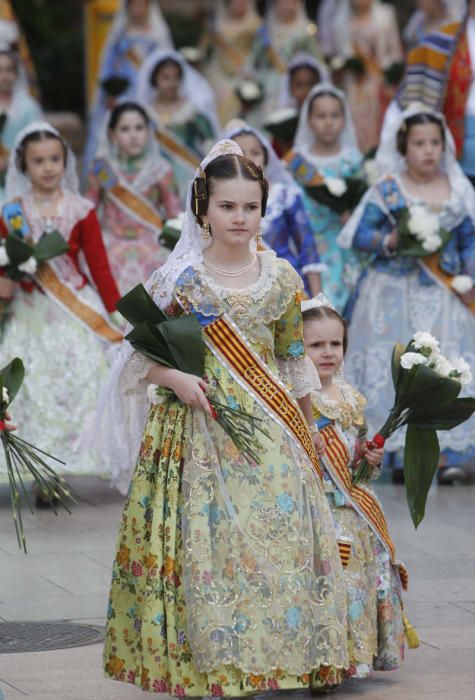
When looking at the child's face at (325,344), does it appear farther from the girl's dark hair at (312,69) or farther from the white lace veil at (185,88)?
the girl's dark hair at (312,69)

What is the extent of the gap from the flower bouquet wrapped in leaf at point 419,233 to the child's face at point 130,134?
8.89 feet

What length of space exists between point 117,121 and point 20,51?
14.3 feet

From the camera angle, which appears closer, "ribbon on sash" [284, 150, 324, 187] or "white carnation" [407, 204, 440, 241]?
"white carnation" [407, 204, 440, 241]

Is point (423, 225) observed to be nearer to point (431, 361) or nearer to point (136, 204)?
point (136, 204)

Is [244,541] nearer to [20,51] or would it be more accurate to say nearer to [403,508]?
[403,508]

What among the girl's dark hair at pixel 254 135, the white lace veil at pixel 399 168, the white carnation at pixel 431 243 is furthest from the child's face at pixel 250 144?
the white carnation at pixel 431 243

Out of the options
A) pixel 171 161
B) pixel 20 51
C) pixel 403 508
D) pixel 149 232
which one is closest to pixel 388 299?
pixel 403 508

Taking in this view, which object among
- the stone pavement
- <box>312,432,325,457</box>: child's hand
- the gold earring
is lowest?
the stone pavement

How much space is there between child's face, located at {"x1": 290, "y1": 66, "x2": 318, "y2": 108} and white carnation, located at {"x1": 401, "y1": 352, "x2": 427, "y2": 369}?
8964 mm

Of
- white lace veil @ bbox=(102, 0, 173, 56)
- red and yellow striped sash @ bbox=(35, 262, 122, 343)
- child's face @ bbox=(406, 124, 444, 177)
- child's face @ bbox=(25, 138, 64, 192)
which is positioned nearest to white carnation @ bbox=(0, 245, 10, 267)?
red and yellow striped sash @ bbox=(35, 262, 122, 343)

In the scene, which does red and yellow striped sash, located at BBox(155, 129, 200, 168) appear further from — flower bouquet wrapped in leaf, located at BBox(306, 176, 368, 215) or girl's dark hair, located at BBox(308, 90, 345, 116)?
flower bouquet wrapped in leaf, located at BBox(306, 176, 368, 215)

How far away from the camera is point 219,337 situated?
237 inches

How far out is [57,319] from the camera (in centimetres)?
975

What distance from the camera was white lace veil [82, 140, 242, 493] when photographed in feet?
20.1
